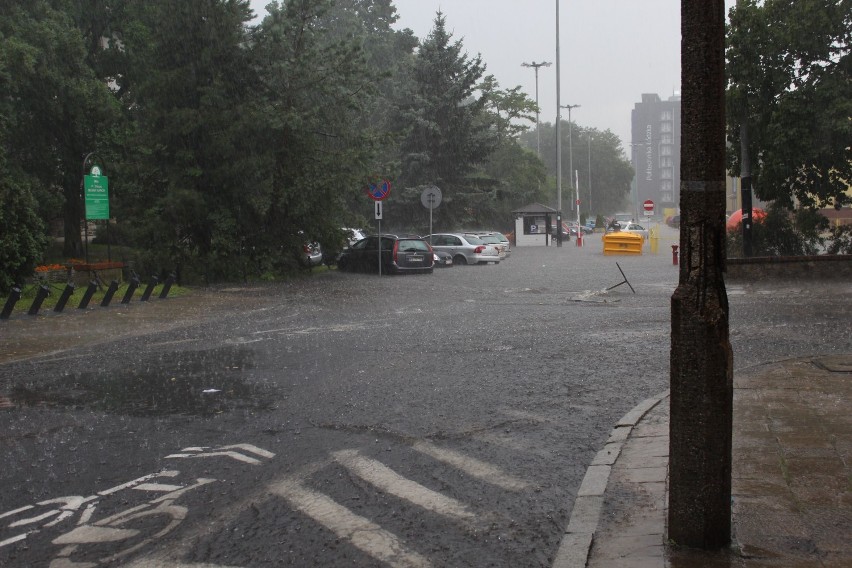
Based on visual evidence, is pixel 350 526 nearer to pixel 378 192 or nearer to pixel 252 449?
pixel 252 449

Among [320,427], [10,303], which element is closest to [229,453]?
[320,427]

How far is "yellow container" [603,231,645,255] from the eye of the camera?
47.5m

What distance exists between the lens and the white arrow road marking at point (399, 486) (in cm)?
539

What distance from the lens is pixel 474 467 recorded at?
634cm

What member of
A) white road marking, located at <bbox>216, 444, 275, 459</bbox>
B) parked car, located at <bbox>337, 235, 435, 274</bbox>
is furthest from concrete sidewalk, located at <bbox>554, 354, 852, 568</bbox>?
parked car, located at <bbox>337, 235, 435, 274</bbox>

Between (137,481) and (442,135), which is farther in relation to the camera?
(442,135)

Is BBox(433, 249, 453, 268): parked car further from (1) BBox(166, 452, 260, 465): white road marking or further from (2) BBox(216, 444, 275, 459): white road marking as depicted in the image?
(1) BBox(166, 452, 260, 465): white road marking

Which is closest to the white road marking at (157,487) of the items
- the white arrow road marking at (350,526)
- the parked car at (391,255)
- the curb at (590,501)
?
the white arrow road marking at (350,526)

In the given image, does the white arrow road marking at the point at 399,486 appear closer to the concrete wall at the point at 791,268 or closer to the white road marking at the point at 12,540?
the white road marking at the point at 12,540

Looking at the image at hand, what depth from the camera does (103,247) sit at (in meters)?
40.9

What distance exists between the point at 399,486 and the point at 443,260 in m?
32.6

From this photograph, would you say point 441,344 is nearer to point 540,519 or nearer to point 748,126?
point 540,519

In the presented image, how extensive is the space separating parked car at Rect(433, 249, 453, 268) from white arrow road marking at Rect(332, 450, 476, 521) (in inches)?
1221

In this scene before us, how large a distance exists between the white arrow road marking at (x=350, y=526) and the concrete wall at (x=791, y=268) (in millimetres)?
20444
